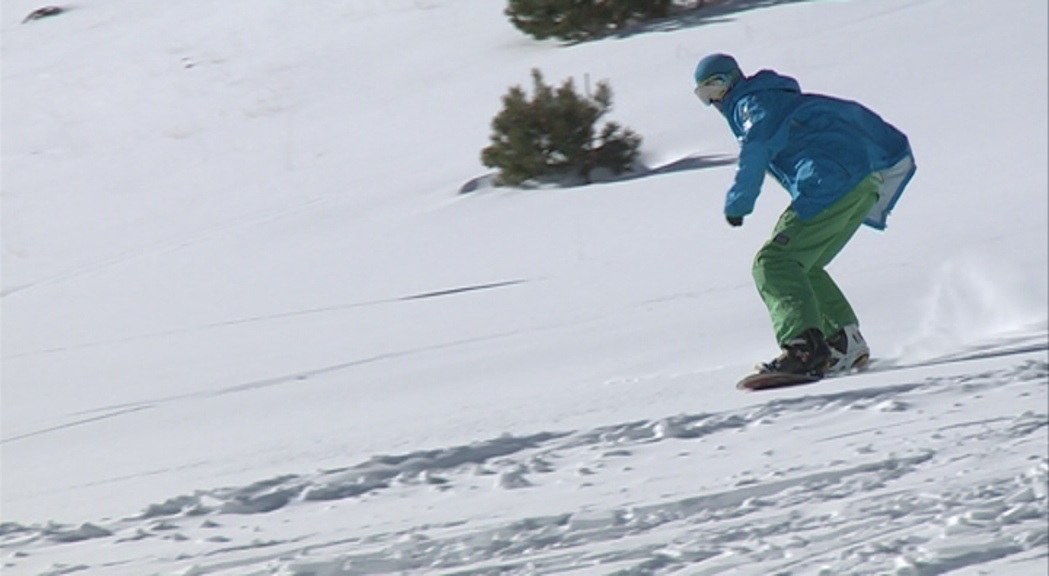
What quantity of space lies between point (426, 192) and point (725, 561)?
22.8 feet

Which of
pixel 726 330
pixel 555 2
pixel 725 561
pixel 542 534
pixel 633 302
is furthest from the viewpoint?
pixel 555 2

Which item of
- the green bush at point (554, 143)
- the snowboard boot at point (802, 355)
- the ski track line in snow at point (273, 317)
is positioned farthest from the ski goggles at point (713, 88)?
the green bush at point (554, 143)

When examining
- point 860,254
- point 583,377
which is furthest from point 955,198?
point 583,377

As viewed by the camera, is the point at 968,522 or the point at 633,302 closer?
the point at 968,522

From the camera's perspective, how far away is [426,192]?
35.2 feet

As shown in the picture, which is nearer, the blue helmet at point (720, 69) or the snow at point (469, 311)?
the snow at point (469, 311)

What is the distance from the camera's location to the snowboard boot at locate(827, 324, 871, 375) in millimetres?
5695

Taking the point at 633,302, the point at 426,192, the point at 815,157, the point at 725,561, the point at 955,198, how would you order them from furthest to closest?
the point at 426,192, the point at 955,198, the point at 633,302, the point at 815,157, the point at 725,561

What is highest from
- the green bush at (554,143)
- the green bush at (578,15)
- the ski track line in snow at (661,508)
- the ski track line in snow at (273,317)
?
the green bush at (578,15)

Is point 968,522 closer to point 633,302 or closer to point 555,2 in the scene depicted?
point 633,302

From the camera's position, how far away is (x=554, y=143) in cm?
1065

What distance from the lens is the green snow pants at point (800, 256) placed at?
18.0 ft

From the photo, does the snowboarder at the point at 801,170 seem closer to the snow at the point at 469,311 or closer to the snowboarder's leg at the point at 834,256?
the snowboarder's leg at the point at 834,256

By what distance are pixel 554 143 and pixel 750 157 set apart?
17.6 feet
